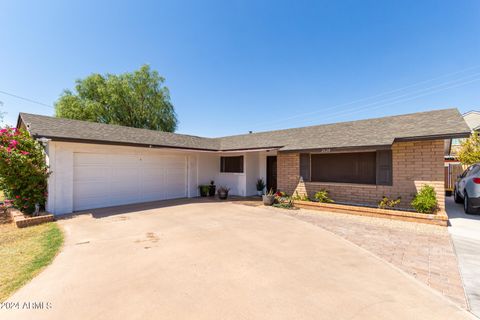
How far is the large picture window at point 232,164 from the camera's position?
14482 mm

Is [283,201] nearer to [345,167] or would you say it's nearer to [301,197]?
[301,197]

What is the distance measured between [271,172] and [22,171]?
476 inches

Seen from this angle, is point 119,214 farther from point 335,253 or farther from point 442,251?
point 442,251

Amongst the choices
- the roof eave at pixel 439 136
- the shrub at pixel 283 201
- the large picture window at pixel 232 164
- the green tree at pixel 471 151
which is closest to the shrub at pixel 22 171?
the large picture window at pixel 232 164

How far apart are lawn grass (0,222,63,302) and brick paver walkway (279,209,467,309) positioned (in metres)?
6.88

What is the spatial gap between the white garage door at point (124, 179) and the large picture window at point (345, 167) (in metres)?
8.17

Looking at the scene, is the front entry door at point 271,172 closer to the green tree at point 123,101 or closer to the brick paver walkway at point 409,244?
the brick paver walkway at point 409,244

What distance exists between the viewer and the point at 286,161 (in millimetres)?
Answer: 12203

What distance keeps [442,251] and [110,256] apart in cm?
762

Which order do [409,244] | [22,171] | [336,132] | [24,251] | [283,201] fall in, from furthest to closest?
[336,132]
[283,201]
[22,171]
[409,244]
[24,251]

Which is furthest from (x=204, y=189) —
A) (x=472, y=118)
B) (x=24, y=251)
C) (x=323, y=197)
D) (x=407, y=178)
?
(x=472, y=118)

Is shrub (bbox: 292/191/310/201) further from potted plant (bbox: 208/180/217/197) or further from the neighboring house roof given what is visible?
the neighboring house roof

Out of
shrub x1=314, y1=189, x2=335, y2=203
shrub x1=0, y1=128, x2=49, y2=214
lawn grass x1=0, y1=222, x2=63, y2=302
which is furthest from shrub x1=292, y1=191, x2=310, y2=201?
shrub x1=0, y1=128, x2=49, y2=214

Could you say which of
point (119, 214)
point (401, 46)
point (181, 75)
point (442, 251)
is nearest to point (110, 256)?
point (119, 214)
